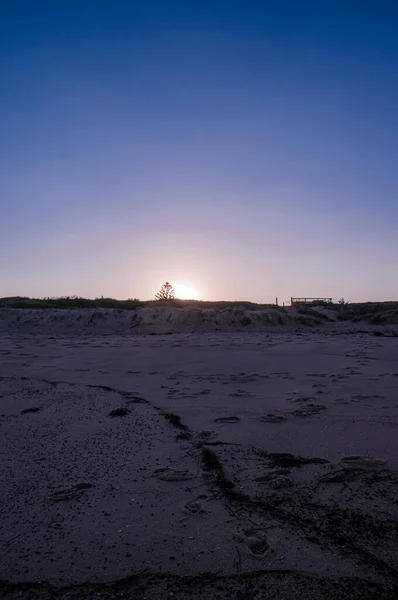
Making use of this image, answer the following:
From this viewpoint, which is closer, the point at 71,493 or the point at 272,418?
the point at 71,493

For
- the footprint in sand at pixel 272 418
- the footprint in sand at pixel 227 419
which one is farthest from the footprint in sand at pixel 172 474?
the footprint in sand at pixel 272 418

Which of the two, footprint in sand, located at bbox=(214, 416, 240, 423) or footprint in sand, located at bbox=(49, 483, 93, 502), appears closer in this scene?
footprint in sand, located at bbox=(49, 483, 93, 502)

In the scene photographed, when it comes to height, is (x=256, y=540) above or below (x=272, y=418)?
below

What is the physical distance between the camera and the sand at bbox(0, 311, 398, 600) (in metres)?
1.45

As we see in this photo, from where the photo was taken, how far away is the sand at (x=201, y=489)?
145 cm

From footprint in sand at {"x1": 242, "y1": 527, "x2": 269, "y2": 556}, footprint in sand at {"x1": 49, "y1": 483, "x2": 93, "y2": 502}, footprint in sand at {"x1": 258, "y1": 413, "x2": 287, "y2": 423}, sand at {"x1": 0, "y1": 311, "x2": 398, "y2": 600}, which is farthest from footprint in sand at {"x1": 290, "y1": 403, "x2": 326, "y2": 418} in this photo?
footprint in sand at {"x1": 49, "y1": 483, "x2": 93, "y2": 502}

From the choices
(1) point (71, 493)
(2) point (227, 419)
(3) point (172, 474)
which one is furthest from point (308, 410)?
(1) point (71, 493)

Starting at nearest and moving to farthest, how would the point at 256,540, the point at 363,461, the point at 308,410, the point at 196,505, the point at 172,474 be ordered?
1. the point at 256,540
2. the point at 196,505
3. the point at 172,474
4. the point at 363,461
5. the point at 308,410

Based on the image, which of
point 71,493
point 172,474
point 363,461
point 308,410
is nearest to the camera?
point 71,493

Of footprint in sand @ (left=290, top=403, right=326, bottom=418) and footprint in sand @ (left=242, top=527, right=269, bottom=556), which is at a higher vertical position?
footprint in sand @ (left=290, top=403, right=326, bottom=418)

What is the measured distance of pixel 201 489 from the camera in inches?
81.1

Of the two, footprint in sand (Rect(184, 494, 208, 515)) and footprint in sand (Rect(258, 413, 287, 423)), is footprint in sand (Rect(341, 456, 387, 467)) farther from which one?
footprint in sand (Rect(184, 494, 208, 515))

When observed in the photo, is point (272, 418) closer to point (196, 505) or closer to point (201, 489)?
point (201, 489)

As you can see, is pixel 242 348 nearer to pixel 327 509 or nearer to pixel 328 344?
pixel 328 344
